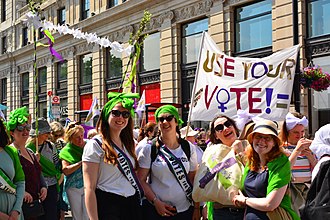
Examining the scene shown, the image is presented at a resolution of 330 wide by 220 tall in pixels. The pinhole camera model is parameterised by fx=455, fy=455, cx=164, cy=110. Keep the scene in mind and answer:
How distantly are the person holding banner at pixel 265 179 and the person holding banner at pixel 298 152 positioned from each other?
0.90 meters

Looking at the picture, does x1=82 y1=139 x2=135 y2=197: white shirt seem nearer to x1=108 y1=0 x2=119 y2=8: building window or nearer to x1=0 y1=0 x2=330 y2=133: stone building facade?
x1=0 y1=0 x2=330 y2=133: stone building facade

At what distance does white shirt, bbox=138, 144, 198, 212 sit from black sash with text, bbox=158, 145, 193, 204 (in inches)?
1.3

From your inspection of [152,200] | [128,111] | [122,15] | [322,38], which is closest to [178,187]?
[152,200]

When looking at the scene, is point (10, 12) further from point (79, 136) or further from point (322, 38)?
point (79, 136)

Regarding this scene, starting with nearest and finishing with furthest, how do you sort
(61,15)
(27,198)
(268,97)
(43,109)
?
1. (27,198)
2. (268,97)
3. (61,15)
4. (43,109)

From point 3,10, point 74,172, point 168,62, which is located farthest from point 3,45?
point 74,172

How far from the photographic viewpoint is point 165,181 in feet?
15.0

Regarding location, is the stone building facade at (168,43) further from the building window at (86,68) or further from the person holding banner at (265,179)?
the person holding banner at (265,179)

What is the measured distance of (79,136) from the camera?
22.6ft

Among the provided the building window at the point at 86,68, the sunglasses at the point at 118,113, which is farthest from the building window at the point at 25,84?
the sunglasses at the point at 118,113

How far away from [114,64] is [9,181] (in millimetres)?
21592

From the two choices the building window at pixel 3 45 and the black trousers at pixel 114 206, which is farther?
the building window at pixel 3 45

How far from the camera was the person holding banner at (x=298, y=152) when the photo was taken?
4.77 meters

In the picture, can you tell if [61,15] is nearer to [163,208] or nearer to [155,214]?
[155,214]
